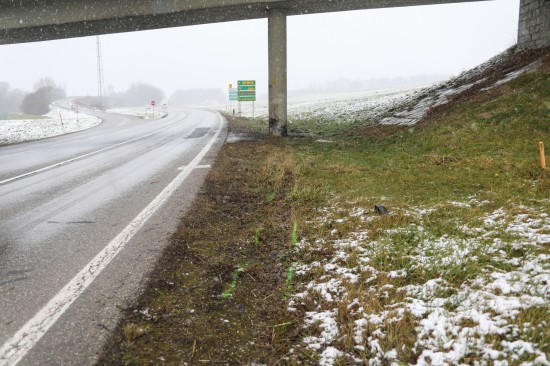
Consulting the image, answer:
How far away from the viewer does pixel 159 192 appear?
A: 277 inches

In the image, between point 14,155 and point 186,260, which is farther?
point 14,155

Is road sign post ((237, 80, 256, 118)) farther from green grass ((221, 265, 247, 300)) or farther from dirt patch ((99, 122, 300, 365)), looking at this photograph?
green grass ((221, 265, 247, 300))

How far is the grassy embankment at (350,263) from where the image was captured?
259 cm

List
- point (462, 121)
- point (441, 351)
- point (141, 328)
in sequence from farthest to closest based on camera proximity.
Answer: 1. point (462, 121)
2. point (141, 328)
3. point (441, 351)

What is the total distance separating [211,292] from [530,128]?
8.89 metres

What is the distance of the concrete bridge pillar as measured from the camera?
1508 cm

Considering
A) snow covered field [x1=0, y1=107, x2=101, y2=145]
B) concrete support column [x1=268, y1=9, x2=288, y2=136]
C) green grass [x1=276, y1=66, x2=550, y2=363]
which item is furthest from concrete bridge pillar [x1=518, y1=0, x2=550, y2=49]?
snow covered field [x1=0, y1=107, x2=101, y2=145]

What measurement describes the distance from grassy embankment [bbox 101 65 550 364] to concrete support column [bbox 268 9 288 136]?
9286 millimetres

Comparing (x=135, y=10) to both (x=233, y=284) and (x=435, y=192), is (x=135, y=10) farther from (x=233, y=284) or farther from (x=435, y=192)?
(x=233, y=284)

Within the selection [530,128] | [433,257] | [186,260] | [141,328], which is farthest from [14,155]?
[530,128]

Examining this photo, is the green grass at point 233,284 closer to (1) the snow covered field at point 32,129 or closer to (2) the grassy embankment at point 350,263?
(2) the grassy embankment at point 350,263

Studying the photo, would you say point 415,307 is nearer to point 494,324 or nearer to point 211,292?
point 494,324

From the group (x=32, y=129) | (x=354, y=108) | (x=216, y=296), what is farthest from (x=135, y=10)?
(x=216, y=296)

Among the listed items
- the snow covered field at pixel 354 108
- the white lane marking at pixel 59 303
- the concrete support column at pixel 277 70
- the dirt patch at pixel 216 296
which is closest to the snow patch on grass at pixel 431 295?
the dirt patch at pixel 216 296
